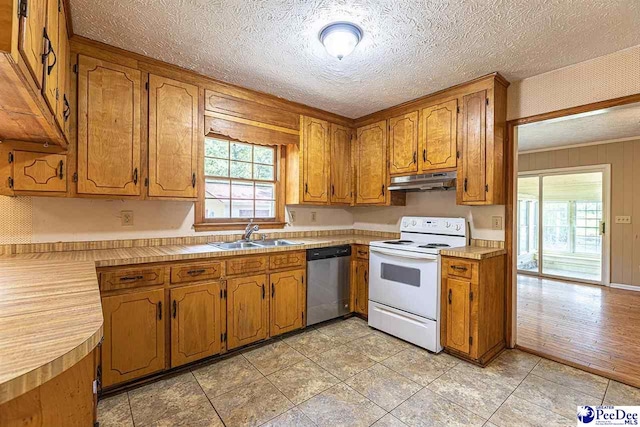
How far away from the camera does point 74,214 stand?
91.4 inches

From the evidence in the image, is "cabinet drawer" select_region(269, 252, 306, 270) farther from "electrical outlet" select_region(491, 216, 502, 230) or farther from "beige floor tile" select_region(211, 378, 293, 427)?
"electrical outlet" select_region(491, 216, 502, 230)

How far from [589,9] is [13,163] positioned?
3.56 metres

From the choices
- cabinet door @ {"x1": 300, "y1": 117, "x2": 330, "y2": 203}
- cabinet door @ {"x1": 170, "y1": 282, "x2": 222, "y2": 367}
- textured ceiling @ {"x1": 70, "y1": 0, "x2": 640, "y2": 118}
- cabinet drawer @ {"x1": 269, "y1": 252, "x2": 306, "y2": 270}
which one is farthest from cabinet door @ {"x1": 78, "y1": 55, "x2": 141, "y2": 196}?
cabinet door @ {"x1": 300, "y1": 117, "x2": 330, "y2": 203}

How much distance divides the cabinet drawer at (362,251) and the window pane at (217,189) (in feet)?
5.00

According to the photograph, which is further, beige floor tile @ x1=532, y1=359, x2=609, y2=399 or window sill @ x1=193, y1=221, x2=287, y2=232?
window sill @ x1=193, y1=221, x2=287, y2=232

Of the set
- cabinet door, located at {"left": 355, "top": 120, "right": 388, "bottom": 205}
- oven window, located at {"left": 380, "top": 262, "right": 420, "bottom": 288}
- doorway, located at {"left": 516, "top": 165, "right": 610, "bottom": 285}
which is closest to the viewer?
oven window, located at {"left": 380, "top": 262, "right": 420, "bottom": 288}

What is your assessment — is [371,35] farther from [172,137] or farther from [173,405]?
[173,405]

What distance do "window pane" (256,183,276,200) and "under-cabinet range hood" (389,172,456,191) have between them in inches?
52.8

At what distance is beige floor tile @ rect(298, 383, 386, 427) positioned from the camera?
1.81m

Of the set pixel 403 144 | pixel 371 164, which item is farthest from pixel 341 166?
pixel 403 144

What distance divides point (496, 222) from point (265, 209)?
7.76 feet

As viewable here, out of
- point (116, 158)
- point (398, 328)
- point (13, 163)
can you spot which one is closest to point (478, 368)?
point (398, 328)

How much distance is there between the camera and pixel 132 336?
2.10 m

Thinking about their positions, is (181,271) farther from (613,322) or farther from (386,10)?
(613,322)
